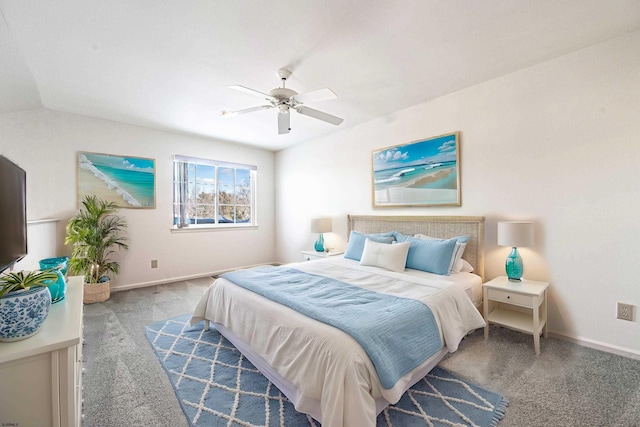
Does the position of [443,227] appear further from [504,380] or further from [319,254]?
[319,254]

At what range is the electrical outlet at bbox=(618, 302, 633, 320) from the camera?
85.2 inches

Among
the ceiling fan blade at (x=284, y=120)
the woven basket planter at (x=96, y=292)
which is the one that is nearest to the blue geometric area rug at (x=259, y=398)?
the woven basket planter at (x=96, y=292)

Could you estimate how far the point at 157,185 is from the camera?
174 inches

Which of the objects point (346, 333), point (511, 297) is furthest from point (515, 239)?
point (346, 333)

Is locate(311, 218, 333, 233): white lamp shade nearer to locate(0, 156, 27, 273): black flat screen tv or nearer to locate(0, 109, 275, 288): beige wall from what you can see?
locate(0, 109, 275, 288): beige wall

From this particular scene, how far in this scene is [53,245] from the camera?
351 cm

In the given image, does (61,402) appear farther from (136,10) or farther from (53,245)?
(53,245)

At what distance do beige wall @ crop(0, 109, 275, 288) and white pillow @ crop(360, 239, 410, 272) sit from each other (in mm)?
3101

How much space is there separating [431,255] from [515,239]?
2.44ft

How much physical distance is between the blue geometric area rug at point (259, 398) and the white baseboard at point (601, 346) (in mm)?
1293

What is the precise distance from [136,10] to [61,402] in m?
2.25

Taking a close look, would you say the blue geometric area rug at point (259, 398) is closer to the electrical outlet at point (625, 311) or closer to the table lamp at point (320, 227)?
the electrical outlet at point (625, 311)

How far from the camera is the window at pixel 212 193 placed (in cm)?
469

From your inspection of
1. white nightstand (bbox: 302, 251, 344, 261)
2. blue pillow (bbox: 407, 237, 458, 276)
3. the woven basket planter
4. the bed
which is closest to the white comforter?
the bed
